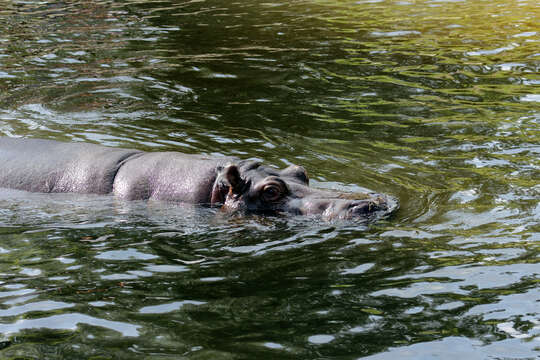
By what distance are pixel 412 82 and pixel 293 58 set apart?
294 centimetres

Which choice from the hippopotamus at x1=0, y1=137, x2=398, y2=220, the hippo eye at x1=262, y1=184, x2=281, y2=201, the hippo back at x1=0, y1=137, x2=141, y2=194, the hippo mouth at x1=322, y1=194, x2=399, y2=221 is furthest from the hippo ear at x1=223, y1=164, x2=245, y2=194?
the hippo back at x1=0, y1=137, x2=141, y2=194

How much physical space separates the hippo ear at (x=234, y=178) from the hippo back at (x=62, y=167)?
1310 mm

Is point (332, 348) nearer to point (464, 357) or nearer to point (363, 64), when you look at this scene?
point (464, 357)

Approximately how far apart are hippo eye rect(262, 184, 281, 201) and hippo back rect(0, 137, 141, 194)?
1.65m

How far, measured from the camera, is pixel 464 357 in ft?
13.4

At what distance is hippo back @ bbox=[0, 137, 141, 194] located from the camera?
25.9 ft

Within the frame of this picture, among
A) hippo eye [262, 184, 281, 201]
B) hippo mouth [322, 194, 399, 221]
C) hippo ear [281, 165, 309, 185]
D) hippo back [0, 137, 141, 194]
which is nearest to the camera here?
hippo mouth [322, 194, 399, 221]

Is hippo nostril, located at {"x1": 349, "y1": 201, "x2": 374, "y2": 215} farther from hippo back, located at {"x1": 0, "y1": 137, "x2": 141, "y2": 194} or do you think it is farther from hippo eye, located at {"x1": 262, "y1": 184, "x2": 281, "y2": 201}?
hippo back, located at {"x1": 0, "y1": 137, "x2": 141, "y2": 194}

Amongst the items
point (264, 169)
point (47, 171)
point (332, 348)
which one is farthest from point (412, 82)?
point (332, 348)

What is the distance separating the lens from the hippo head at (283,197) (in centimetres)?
673

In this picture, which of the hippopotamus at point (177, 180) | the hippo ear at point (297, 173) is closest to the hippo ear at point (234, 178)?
the hippopotamus at point (177, 180)

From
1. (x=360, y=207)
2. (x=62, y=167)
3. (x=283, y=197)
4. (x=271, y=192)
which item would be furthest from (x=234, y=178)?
(x=62, y=167)

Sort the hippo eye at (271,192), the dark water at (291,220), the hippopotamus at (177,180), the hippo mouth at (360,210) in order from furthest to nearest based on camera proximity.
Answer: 1. the hippo eye at (271,192)
2. the hippopotamus at (177,180)
3. the hippo mouth at (360,210)
4. the dark water at (291,220)

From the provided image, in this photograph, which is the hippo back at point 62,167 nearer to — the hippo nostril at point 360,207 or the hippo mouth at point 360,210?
the hippo mouth at point 360,210
